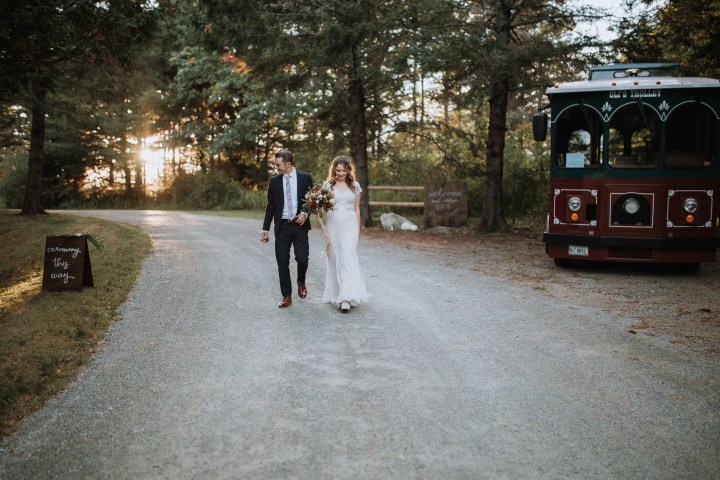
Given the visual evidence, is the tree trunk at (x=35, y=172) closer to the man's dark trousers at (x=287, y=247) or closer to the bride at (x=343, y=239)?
the man's dark trousers at (x=287, y=247)

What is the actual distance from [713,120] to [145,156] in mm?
40158

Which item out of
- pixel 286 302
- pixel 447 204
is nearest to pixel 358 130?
pixel 447 204

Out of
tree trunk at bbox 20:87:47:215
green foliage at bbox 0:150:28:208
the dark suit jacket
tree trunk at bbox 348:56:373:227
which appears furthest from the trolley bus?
Answer: green foliage at bbox 0:150:28:208

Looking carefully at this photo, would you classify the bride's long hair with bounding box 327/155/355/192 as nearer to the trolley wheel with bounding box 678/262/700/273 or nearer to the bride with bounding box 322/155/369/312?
the bride with bounding box 322/155/369/312

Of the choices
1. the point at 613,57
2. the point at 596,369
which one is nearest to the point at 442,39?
the point at 613,57

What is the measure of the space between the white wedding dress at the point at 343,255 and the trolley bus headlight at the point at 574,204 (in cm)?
500

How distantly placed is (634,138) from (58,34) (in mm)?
10774

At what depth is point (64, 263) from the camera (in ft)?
28.5

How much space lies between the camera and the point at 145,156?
143 ft

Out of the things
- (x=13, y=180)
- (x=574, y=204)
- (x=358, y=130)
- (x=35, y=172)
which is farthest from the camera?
(x=13, y=180)

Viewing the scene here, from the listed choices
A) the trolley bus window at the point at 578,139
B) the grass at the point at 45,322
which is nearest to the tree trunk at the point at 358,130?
the grass at the point at 45,322

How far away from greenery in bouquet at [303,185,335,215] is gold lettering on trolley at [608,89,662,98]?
6395mm

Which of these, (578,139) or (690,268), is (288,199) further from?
(690,268)

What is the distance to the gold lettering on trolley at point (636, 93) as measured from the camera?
10.7 metres
